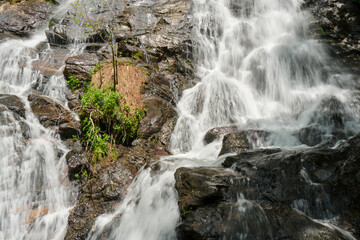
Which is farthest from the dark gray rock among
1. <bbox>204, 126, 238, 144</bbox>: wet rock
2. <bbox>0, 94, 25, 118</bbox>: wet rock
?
<bbox>204, 126, 238, 144</bbox>: wet rock

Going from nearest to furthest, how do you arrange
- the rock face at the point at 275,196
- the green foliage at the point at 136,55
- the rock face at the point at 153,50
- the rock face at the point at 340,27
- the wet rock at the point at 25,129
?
the rock face at the point at 275,196, the wet rock at the point at 25,129, the rock face at the point at 153,50, the green foliage at the point at 136,55, the rock face at the point at 340,27

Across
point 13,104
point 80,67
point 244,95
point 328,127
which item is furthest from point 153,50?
point 328,127

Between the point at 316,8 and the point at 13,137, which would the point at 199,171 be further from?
the point at 316,8

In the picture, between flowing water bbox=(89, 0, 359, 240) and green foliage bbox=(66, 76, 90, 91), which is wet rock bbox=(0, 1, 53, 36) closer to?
green foliage bbox=(66, 76, 90, 91)

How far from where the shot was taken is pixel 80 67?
892 centimetres

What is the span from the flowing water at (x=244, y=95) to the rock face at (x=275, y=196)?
673mm

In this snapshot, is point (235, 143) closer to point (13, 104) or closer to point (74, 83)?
point (74, 83)

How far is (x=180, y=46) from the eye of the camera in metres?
11.5

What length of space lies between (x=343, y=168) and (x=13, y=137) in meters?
7.13

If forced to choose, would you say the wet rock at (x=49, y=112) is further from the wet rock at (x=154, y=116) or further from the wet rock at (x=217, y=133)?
the wet rock at (x=217, y=133)

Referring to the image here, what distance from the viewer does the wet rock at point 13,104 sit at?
274 inches

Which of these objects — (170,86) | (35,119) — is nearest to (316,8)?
(170,86)

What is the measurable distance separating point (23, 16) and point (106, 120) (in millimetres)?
11364

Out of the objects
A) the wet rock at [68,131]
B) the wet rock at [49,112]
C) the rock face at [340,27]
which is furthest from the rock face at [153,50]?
the rock face at [340,27]
